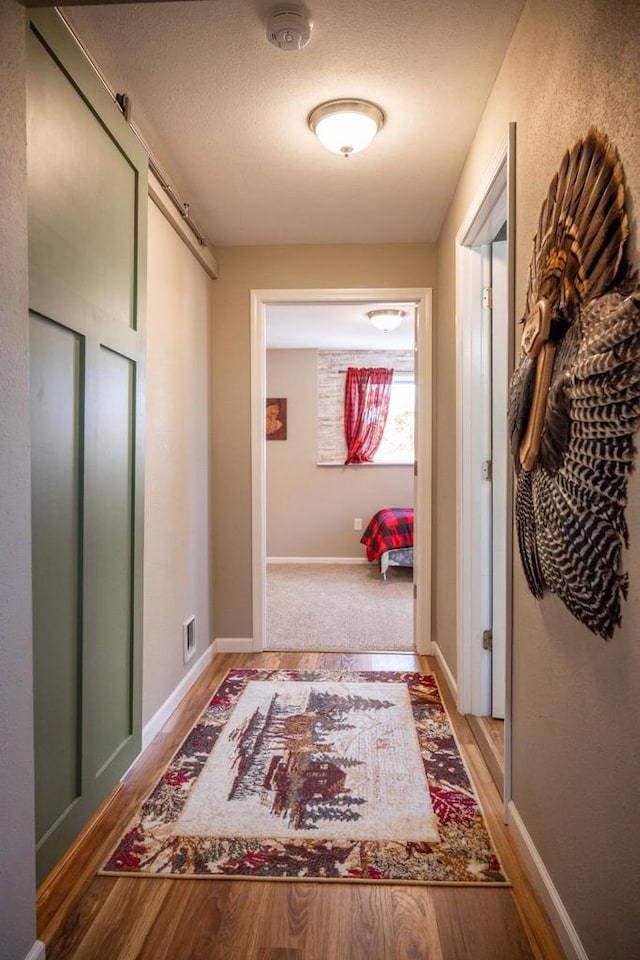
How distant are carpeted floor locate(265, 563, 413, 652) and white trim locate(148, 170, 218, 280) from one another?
2268mm

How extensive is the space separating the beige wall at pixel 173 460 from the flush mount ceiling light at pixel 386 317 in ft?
6.31

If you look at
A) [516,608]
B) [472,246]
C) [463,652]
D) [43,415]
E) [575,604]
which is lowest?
[463,652]

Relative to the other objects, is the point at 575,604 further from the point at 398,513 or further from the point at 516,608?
the point at 398,513

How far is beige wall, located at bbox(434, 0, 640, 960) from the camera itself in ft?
3.36

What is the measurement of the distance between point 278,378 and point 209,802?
5.46m

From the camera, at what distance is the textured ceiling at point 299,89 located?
174cm

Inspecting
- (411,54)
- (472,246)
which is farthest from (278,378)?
(411,54)

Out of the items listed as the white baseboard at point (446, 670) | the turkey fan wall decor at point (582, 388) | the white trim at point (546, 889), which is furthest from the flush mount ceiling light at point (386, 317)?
the white trim at point (546, 889)

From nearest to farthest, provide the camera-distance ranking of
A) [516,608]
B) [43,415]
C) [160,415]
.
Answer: [43,415] → [516,608] → [160,415]

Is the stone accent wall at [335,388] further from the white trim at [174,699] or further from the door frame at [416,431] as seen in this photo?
the white trim at [174,699]

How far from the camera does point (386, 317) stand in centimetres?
508

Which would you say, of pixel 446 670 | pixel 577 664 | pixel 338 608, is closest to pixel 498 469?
pixel 446 670

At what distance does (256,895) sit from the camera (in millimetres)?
1570

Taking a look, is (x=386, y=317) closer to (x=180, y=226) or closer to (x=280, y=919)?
(x=180, y=226)
